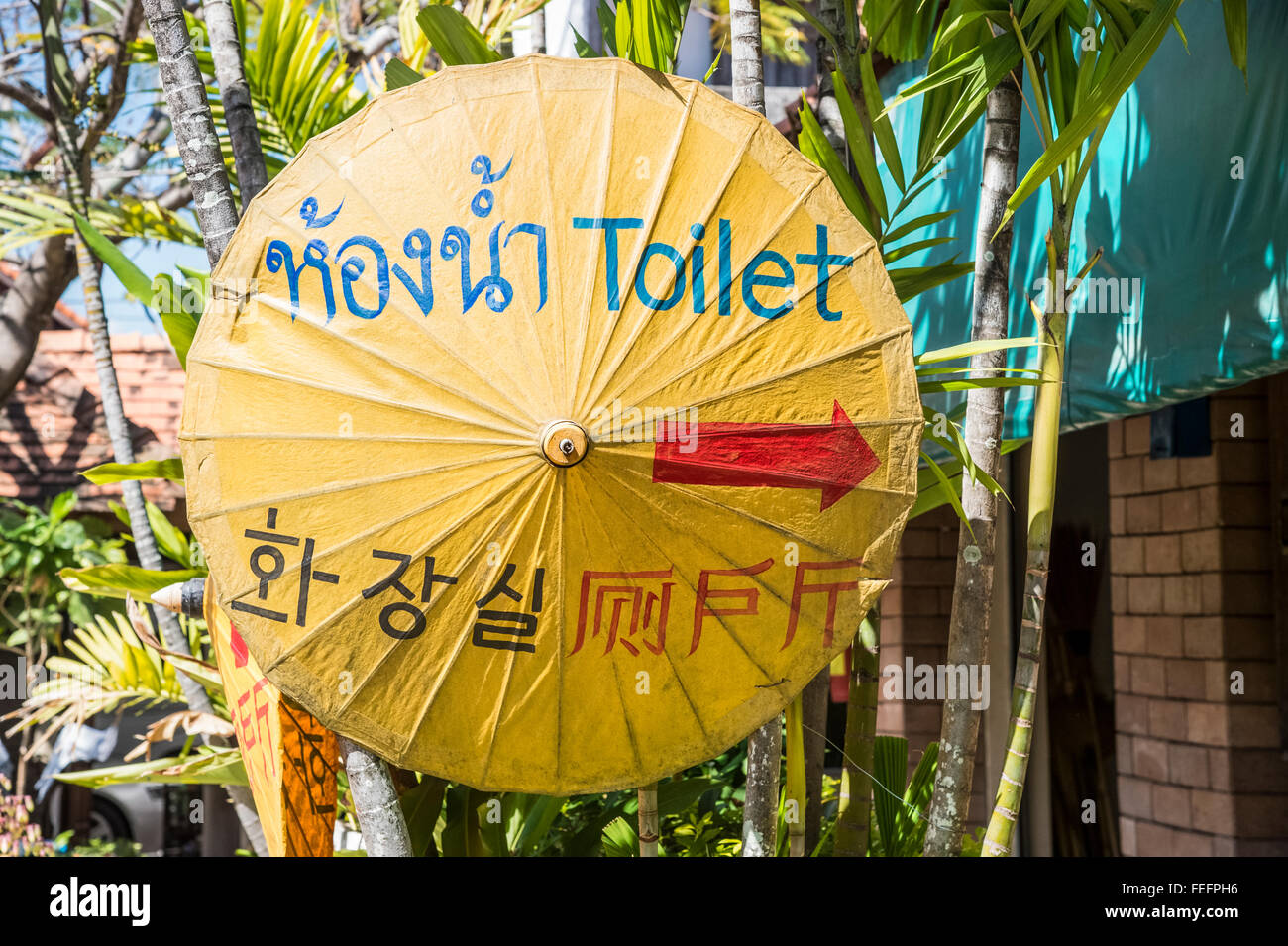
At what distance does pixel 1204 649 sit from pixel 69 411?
811 cm

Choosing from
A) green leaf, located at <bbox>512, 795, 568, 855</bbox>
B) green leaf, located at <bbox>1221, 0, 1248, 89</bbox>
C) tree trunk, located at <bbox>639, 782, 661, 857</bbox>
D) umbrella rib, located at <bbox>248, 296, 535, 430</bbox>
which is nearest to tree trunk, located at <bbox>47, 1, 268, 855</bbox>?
green leaf, located at <bbox>512, 795, 568, 855</bbox>

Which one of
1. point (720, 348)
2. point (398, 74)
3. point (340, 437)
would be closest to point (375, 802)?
point (340, 437)

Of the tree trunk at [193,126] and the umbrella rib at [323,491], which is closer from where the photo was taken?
the umbrella rib at [323,491]

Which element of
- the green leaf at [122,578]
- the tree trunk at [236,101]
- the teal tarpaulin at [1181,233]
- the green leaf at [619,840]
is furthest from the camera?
the green leaf at [619,840]

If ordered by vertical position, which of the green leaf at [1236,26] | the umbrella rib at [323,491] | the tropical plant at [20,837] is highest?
the green leaf at [1236,26]

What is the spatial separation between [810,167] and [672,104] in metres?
0.26

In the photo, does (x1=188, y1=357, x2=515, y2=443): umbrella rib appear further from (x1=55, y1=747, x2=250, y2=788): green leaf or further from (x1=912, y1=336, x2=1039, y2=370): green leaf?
(x1=55, y1=747, x2=250, y2=788): green leaf

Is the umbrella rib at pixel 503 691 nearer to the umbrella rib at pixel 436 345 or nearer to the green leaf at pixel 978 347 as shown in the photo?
the umbrella rib at pixel 436 345

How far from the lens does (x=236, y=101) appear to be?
Answer: 2.57 meters

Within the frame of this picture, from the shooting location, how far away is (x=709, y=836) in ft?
13.4

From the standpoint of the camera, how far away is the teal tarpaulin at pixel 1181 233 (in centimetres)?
288

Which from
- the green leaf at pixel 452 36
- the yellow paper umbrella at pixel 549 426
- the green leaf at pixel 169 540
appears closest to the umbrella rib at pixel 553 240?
the yellow paper umbrella at pixel 549 426

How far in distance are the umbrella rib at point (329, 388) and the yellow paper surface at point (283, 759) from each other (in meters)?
0.50

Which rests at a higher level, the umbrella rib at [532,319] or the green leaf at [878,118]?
the green leaf at [878,118]
